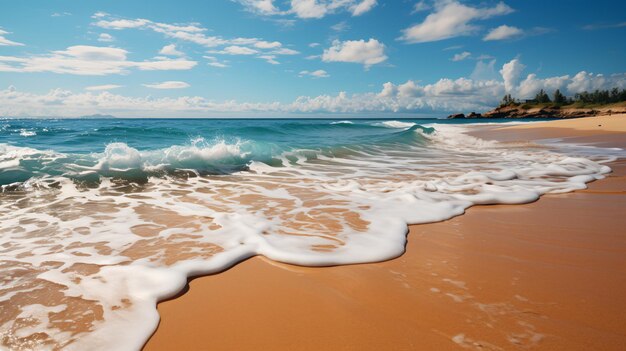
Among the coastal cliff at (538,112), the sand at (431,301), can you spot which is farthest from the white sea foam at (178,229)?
the coastal cliff at (538,112)

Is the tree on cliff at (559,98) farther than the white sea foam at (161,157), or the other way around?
the tree on cliff at (559,98)

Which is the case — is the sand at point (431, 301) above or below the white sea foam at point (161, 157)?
below

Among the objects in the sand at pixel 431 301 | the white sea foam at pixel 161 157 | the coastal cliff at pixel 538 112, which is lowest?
the sand at pixel 431 301

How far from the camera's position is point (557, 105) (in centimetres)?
9950

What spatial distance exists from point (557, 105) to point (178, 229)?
125 metres

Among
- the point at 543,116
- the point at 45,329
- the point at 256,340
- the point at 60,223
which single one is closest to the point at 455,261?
the point at 256,340

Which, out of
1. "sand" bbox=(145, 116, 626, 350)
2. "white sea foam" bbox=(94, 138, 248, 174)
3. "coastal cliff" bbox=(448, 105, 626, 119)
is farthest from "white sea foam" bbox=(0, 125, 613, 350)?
"coastal cliff" bbox=(448, 105, 626, 119)

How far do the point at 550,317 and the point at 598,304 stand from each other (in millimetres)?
408

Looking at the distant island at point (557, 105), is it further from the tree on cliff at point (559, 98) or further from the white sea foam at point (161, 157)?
the white sea foam at point (161, 157)

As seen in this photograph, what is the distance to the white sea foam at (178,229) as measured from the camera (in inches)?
82.9

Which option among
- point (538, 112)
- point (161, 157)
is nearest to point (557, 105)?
point (538, 112)

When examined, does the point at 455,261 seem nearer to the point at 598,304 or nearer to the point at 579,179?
the point at 598,304

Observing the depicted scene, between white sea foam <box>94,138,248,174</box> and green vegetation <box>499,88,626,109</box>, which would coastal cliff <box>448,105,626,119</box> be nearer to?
green vegetation <box>499,88,626,109</box>

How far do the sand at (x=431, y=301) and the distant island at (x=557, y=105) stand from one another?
10412cm
